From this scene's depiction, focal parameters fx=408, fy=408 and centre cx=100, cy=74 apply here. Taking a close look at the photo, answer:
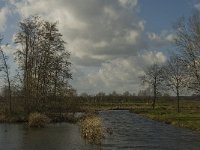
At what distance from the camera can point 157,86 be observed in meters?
99.8

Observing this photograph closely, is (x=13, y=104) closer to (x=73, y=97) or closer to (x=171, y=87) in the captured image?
(x=73, y=97)

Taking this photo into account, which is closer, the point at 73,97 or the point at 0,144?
the point at 0,144

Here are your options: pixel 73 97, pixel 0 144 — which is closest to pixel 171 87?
pixel 73 97

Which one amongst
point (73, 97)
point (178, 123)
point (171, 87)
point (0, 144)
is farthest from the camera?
point (171, 87)

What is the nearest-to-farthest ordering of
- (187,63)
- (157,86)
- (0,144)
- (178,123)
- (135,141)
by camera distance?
(0,144) → (135,141) → (187,63) → (178,123) → (157,86)

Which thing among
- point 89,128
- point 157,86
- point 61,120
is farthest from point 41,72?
point 157,86

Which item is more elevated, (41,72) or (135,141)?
(41,72)

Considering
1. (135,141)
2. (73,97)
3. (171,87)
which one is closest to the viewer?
(135,141)

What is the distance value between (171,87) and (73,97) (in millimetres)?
20702

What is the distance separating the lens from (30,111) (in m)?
60.1

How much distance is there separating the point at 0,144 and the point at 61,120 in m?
26.3

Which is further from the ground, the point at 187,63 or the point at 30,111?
the point at 187,63

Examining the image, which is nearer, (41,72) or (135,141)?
(135,141)

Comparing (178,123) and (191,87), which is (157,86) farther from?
(191,87)
